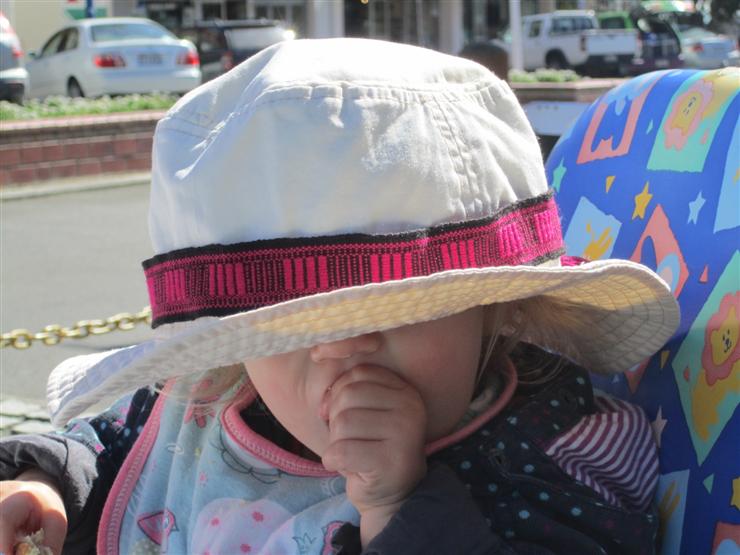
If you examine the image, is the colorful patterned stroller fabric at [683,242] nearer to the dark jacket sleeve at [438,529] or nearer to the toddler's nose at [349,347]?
the dark jacket sleeve at [438,529]

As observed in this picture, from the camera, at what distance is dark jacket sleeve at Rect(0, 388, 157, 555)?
175cm

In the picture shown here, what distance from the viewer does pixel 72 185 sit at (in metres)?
9.79

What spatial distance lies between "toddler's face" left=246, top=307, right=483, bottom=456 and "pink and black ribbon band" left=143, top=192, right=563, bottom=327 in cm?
12

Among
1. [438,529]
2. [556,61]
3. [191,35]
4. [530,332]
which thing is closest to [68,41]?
[191,35]

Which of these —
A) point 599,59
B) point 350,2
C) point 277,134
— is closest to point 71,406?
point 277,134

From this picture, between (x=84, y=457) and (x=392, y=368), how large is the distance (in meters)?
0.72

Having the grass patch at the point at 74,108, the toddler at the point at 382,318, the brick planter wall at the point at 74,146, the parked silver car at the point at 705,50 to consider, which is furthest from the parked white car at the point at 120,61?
the toddler at the point at 382,318

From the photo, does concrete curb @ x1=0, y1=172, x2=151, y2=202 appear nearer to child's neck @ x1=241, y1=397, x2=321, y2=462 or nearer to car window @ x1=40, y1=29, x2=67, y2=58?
child's neck @ x1=241, y1=397, x2=321, y2=462

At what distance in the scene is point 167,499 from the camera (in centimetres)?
173

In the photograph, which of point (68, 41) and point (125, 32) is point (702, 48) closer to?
point (125, 32)

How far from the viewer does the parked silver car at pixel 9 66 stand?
13211 mm

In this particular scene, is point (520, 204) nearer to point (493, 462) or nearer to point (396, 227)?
point (396, 227)

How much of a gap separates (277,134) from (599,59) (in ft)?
86.6

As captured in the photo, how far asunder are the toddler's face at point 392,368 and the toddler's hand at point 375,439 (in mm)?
20
